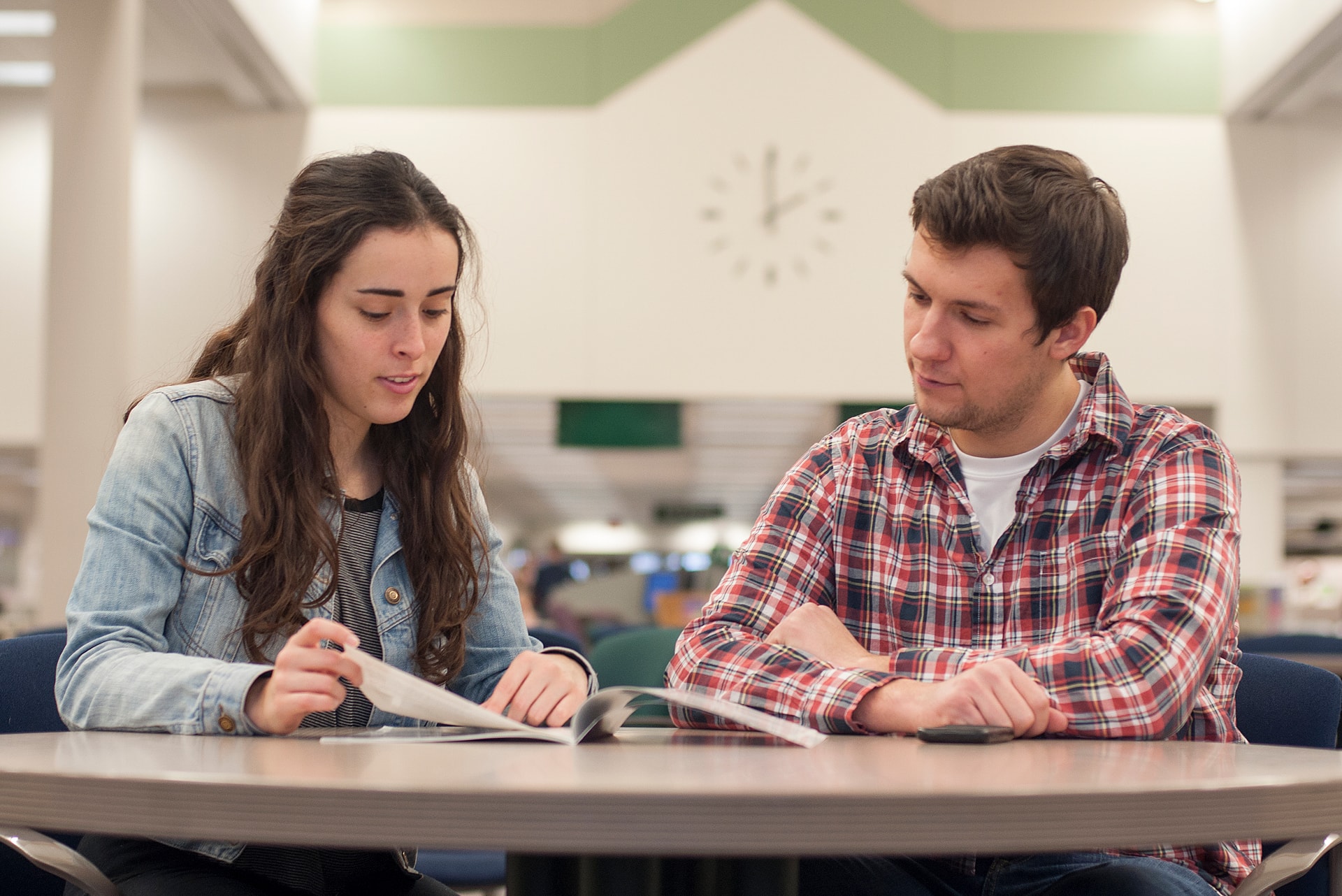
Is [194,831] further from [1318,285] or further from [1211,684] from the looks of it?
[1318,285]

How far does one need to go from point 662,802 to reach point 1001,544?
0.92 metres

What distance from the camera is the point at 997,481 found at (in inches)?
65.2

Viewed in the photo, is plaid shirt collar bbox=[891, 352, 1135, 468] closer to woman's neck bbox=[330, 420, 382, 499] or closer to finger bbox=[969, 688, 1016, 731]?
finger bbox=[969, 688, 1016, 731]

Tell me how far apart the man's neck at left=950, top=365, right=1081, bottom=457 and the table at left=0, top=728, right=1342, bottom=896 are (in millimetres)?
727

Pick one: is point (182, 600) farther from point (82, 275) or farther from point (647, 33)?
point (647, 33)

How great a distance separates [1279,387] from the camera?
20.1 ft

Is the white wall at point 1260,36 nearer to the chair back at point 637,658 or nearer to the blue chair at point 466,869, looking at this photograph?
the chair back at point 637,658

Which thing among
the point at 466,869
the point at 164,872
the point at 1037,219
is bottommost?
the point at 466,869

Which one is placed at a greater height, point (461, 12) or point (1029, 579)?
point (461, 12)

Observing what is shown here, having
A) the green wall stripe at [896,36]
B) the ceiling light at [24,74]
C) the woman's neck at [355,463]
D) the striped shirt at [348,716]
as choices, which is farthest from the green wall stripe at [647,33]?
the striped shirt at [348,716]

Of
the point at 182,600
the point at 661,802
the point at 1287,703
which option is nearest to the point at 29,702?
the point at 182,600

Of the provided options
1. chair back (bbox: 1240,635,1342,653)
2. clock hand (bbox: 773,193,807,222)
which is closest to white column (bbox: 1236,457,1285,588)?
clock hand (bbox: 773,193,807,222)

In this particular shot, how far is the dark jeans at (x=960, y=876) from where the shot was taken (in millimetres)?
1230

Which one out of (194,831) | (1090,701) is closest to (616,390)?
(1090,701)
